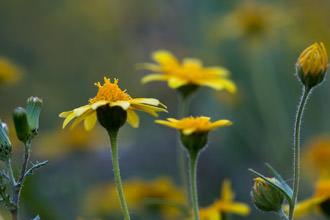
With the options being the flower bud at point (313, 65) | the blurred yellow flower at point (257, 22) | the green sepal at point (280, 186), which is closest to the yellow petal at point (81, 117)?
the green sepal at point (280, 186)

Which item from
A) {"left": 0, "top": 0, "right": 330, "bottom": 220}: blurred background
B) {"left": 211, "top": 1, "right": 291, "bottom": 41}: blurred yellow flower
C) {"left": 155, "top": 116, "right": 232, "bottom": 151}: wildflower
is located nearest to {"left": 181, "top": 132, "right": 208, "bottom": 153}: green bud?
{"left": 155, "top": 116, "right": 232, "bottom": 151}: wildflower

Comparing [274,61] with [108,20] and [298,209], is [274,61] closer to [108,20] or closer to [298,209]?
[108,20]

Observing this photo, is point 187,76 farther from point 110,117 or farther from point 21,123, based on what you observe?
point 21,123

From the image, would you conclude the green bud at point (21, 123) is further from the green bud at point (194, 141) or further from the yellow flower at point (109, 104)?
the green bud at point (194, 141)

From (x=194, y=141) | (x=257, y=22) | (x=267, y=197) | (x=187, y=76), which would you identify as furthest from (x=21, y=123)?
(x=257, y=22)

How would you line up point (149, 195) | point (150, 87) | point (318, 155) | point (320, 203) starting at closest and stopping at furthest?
point (320, 203) < point (149, 195) < point (318, 155) < point (150, 87)

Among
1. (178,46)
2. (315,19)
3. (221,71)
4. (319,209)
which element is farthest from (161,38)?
(319,209)

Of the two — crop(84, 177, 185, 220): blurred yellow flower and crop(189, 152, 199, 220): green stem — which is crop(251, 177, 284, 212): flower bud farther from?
crop(84, 177, 185, 220): blurred yellow flower
